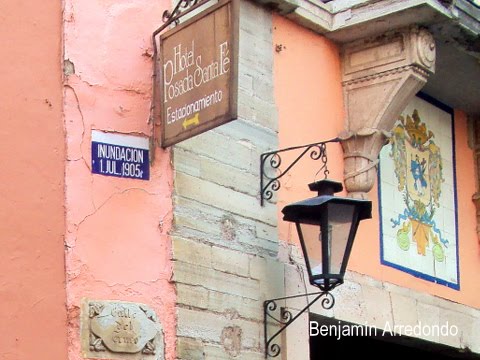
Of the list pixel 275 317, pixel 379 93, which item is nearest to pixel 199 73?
pixel 275 317

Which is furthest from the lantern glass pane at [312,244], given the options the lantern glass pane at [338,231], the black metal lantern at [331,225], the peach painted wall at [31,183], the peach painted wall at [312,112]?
the peach painted wall at [31,183]

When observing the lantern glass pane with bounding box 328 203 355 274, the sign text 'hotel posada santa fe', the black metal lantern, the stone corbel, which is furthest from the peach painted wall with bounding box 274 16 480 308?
the sign text 'hotel posada santa fe'

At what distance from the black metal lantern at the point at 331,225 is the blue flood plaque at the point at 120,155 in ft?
2.83

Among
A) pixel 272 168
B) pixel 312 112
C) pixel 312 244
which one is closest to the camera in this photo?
pixel 312 244

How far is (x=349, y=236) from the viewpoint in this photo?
7344 mm

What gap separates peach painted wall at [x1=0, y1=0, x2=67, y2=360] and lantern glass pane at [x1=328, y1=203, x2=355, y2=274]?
4.87 ft

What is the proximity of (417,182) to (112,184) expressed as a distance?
3.09m

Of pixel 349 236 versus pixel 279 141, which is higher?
pixel 279 141

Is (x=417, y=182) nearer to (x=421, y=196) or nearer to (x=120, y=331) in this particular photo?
(x=421, y=196)

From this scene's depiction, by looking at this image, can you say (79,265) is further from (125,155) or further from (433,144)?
(433,144)

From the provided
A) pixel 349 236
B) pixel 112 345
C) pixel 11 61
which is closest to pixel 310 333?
pixel 349 236

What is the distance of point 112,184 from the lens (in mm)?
7109

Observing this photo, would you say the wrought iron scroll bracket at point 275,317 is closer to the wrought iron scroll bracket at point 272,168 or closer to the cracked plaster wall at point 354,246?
the cracked plaster wall at point 354,246

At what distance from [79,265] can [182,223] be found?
0.73 metres
